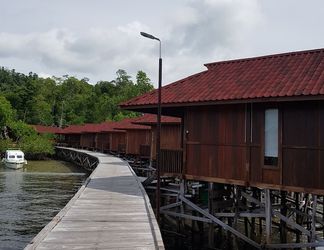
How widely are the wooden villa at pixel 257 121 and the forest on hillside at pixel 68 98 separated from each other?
187 ft

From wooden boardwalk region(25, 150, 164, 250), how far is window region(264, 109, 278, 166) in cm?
397

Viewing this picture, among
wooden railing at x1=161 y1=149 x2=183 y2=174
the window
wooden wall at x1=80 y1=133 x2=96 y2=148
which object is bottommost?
wooden railing at x1=161 y1=149 x2=183 y2=174

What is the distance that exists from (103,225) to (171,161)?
6162 millimetres

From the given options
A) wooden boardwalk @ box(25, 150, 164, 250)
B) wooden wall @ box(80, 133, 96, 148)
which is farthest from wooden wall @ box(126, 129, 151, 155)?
wooden boardwalk @ box(25, 150, 164, 250)

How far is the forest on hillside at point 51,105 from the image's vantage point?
63531mm

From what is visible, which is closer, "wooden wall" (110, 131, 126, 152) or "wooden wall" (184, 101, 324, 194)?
"wooden wall" (184, 101, 324, 194)

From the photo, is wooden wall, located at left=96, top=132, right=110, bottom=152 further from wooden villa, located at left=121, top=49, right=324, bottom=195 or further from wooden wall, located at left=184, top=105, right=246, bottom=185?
wooden wall, located at left=184, top=105, right=246, bottom=185

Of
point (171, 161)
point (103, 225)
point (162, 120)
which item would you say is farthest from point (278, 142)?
point (162, 120)

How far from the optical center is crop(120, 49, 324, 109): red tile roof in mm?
13188

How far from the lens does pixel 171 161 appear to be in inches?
663

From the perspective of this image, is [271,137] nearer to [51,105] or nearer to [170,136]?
[170,136]

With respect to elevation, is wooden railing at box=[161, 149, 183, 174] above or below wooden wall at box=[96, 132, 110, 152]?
below

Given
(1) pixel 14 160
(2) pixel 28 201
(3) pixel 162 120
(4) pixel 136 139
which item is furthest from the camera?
(1) pixel 14 160

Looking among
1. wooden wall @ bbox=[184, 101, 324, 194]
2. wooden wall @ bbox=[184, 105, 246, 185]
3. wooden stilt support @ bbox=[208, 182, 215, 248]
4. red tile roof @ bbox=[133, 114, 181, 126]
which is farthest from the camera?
red tile roof @ bbox=[133, 114, 181, 126]
